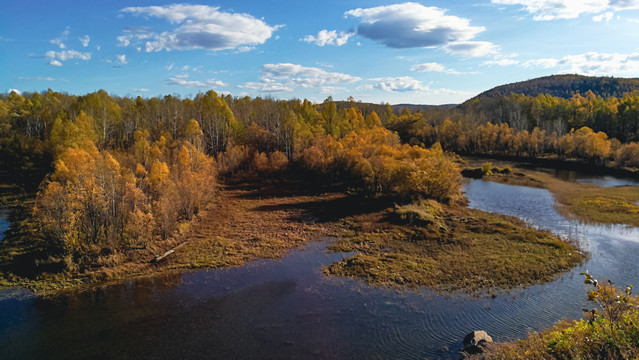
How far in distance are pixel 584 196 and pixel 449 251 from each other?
3304 cm

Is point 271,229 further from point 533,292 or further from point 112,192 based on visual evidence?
point 533,292

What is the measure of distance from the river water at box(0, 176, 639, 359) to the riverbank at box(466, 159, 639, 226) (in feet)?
45.1

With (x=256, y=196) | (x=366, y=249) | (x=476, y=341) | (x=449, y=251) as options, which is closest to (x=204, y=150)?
(x=256, y=196)

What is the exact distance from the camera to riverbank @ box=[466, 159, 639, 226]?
40.2 meters

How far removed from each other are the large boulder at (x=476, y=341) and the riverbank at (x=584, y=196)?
29534mm

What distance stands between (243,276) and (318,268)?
5.92 meters

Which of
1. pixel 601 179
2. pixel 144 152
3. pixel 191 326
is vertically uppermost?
pixel 144 152

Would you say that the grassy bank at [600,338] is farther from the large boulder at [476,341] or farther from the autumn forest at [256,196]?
the large boulder at [476,341]

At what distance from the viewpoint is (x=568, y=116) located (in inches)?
4437

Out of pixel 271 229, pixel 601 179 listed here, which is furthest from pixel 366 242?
pixel 601 179

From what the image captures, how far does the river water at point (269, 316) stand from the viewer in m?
18.6

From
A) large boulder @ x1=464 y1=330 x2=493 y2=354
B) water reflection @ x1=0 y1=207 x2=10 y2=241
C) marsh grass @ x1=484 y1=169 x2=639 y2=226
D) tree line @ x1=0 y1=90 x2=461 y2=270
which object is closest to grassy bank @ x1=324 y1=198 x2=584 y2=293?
large boulder @ x1=464 y1=330 x2=493 y2=354

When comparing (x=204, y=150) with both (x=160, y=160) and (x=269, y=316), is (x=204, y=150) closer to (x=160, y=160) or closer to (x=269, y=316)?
(x=160, y=160)

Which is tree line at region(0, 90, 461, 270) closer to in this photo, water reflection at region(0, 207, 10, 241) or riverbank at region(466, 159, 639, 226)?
water reflection at region(0, 207, 10, 241)
